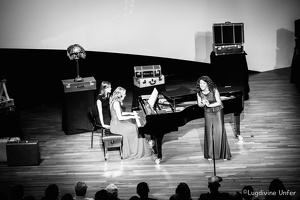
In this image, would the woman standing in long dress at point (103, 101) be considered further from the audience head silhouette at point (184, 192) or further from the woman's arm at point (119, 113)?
the audience head silhouette at point (184, 192)

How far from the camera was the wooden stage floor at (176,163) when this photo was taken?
6.33m

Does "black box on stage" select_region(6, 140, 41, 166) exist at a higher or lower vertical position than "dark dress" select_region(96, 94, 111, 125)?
lower

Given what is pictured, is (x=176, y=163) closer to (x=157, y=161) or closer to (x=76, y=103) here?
(x=157, y=161)

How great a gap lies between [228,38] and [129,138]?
366 cm

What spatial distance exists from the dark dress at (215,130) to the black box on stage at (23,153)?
2.45 metres

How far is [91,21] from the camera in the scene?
10.8 meters

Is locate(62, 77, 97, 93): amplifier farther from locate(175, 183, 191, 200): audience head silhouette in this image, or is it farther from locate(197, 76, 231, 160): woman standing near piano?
locate(175, 183, 191, 200): audience head silhouette

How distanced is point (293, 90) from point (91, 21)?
4640 millimetres

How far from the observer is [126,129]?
23.5 ft

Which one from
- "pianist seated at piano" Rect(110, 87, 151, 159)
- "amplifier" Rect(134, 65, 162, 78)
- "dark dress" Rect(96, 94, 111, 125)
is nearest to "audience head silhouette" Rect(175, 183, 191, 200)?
"pianist seated at piano" Rect(110, 87, 151, 159)

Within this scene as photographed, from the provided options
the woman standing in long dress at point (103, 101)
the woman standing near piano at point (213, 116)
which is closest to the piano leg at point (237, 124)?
the woman standing near piano at point (213, 116)

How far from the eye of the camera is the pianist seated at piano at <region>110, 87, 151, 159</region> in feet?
23.5

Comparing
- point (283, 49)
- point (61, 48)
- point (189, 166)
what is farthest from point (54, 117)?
point (283, 49)

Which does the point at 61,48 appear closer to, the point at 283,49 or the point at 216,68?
the point at 216,68
